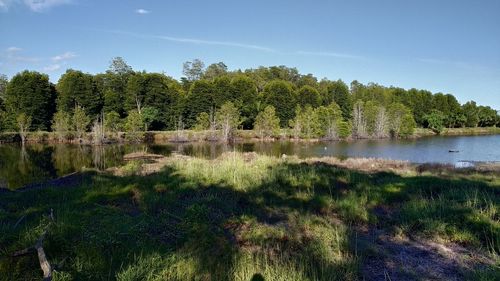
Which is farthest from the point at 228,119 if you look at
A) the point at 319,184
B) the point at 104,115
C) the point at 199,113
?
the point at 319,184

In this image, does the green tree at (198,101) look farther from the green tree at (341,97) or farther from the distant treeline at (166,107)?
the green tree at (341,97)

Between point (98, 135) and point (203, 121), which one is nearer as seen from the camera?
point (98, 135)

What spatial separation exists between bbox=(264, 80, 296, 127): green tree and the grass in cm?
7624

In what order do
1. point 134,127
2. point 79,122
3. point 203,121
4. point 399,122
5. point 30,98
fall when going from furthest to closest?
point 399,122 < point 203,121 < point 30,98 < point 134,127 < point 79,122

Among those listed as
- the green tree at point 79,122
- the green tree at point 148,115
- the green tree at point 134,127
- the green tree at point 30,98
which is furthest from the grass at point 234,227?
the green tree at point 30,98

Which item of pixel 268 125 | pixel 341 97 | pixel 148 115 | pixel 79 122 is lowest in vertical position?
pixel 268 125

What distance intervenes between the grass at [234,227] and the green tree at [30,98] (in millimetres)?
69230

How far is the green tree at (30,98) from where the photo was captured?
72031 millimetres

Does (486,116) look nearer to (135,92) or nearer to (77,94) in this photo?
(135,92)

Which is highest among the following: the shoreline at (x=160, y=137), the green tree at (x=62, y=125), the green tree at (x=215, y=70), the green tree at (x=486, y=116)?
the green tree at (x=215, y=70)

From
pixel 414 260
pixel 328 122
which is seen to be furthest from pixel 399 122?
pixel 414 260

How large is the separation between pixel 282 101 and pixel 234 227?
274ft

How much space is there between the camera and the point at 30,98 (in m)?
72.8

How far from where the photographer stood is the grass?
5238 mm
